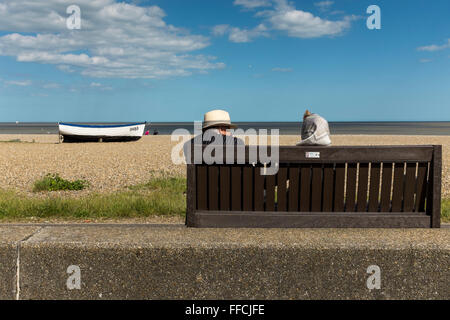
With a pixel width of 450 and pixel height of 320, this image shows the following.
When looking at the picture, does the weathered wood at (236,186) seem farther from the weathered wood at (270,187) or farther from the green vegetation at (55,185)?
the green vegetation at (55,185)

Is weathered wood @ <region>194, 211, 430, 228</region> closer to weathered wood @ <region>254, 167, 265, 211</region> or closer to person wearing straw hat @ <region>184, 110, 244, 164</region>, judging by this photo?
weathered wood @ <region>254, 167, 265, 211</region>

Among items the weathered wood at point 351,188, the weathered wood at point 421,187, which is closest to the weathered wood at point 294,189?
the weathered wood at point 351,188

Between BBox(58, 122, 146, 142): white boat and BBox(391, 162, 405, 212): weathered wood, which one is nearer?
BBox(391, 162, 405, 212): weathered wood

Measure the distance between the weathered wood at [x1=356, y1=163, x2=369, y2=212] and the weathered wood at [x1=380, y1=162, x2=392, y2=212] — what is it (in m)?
0.15

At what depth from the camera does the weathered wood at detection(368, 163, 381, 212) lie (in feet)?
12.5

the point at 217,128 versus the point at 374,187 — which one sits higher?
the point at 217,128

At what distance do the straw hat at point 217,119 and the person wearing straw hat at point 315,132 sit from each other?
2.59 feet

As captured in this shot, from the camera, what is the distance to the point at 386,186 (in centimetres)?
385

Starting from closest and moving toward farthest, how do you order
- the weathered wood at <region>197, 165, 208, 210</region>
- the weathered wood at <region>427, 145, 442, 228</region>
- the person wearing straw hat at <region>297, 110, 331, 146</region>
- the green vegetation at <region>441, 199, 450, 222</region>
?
the weathered wood at <region>427, 145, 442, 228</region> < the weathered wood at <region>197, 165, 208, 210</region> < the person wearing straw hat at <region>297, 110, 331, 146</region> < the green vegetation at <region>441, 199, 450, 222</region>

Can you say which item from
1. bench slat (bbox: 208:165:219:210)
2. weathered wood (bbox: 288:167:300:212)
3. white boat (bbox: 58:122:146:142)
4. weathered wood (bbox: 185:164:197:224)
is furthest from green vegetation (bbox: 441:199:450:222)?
white boat (bbox: 58:122:146:142)

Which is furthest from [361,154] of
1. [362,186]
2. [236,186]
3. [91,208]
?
[91,208]

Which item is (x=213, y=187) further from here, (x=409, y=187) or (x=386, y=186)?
(x=409, y=187)

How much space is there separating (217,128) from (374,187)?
1678 mm
